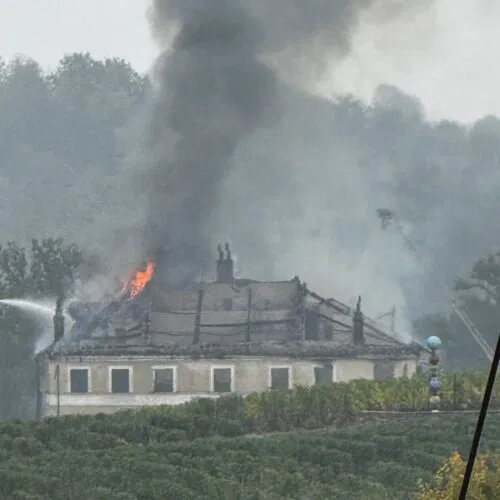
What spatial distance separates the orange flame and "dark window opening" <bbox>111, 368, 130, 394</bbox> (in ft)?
20.9

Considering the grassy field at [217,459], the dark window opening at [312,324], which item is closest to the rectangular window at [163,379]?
the dark window opening at [312,324]

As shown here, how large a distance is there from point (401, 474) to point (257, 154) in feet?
324

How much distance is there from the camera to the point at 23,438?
5112 cm

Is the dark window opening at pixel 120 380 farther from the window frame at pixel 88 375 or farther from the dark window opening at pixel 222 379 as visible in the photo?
the dark window opening at pixel 222 379

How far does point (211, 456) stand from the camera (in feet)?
164

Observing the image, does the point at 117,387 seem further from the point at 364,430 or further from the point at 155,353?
the point at 364,430

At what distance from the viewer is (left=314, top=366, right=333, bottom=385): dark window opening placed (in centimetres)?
7312

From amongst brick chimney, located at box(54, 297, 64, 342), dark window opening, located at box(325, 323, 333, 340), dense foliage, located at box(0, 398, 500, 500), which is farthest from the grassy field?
dark window opening, located at box(325, 323, 333, 340)

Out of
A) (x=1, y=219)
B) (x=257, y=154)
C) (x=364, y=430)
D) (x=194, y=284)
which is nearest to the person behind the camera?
(x=364, y=430)

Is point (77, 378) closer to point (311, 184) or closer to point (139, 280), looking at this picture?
point (139, 280)

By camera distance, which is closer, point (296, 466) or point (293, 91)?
point (296, 466)

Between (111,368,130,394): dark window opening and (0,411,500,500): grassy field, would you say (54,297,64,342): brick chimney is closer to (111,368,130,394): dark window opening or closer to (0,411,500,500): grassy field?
(111,368,130,394): dark window opening

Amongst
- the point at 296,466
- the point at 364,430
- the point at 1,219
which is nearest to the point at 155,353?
the point at 364,430

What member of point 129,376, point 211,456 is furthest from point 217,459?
point 129,376
